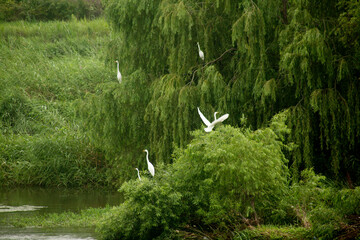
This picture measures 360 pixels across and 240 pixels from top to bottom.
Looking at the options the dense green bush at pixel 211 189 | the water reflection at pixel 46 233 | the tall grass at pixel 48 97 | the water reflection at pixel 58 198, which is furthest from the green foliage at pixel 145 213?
the tall grass at pixel 48 97

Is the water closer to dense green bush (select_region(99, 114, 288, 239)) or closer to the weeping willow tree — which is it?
dense green bush (select_region(99, 114, 288, 239))

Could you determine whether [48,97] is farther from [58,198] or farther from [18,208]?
[18,208]

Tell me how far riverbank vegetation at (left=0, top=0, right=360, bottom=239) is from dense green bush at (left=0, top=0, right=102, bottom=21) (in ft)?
54.5

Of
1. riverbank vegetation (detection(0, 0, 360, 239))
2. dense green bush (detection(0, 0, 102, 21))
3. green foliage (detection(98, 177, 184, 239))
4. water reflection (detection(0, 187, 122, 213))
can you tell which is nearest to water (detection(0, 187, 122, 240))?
water reflection (detection(0, 187, 122, 213))

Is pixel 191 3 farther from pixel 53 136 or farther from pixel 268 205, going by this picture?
pixel 53 136

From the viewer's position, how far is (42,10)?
3406 centimetres

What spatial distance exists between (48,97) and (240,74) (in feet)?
40.7

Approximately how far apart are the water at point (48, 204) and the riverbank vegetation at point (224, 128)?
26.8 inches

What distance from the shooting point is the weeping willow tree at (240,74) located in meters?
11.4

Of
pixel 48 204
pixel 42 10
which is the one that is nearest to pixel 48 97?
pixel 48 204

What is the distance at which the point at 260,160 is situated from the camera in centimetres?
921

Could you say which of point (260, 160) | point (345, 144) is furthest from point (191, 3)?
point (260, 160)

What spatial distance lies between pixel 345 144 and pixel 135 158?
531cm

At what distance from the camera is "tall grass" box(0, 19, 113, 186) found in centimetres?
1784
